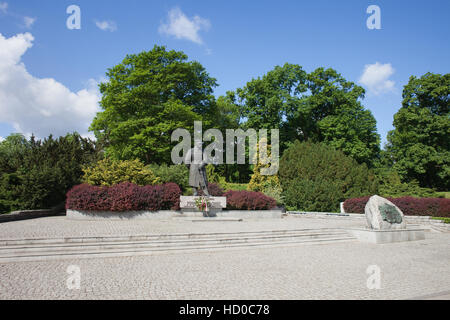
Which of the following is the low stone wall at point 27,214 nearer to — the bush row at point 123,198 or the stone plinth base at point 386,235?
the bush row at point 123,198

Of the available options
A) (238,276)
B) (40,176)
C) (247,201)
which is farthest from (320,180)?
(40,176)

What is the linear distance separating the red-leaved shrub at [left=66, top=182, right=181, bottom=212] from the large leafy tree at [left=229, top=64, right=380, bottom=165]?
1745cm

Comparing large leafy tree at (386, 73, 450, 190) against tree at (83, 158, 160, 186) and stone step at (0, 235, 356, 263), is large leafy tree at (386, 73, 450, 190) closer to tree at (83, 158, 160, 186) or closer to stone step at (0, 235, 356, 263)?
stone step at (0, 235, 356, 263)

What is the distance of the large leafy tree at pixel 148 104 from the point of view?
82.8ft

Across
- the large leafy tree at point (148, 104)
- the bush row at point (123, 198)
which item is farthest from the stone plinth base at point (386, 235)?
the large leafy tree at point (148, 104)

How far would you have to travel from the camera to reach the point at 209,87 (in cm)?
2994

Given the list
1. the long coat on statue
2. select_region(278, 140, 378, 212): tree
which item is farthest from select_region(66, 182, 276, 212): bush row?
select_region(278, 140, 378, 212): tree

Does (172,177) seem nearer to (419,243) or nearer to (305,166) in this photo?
(305,166)

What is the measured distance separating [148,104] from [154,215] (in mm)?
13611

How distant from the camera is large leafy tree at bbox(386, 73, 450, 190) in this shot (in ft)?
98.2

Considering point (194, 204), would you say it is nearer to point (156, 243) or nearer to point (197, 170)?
point (197, 170)

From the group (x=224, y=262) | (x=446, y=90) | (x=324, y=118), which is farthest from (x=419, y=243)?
(x=446, y=90)

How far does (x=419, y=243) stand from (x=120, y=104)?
23373mm
